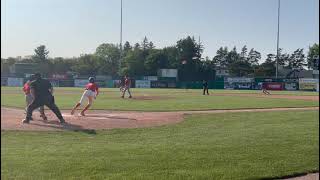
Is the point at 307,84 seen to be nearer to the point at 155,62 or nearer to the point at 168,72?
the point at 168,72

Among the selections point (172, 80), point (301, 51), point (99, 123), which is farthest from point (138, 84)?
point (99, 123)

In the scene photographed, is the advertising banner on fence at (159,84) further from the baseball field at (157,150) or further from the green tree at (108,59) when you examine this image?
the baseball field at (157,150)

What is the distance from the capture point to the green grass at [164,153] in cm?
715

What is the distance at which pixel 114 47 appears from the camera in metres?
113

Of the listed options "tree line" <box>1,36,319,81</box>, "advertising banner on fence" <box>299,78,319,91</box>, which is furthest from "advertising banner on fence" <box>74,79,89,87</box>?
"advertising banner on fence" <box>299,78,319,91</box>

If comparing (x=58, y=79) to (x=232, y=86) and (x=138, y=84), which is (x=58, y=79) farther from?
(x=232, y=86)

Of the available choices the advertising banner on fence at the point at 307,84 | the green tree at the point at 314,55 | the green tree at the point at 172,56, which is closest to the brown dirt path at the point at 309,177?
the green tree at the point at 314,55

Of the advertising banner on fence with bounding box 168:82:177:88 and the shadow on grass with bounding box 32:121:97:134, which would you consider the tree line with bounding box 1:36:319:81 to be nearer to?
the advertising banner on fence with bounding box 168:82:177:88

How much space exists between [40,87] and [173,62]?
263 ft

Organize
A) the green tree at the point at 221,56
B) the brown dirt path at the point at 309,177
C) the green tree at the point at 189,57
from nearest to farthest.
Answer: the brown dirt path at the point at 309,177 → the green tree at the point at 189,57 → the green tree at the point at 221,56

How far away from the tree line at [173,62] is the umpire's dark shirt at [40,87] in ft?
212

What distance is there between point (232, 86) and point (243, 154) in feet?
215

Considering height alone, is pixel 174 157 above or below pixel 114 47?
below

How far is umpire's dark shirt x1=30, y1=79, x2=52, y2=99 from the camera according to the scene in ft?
42.4
